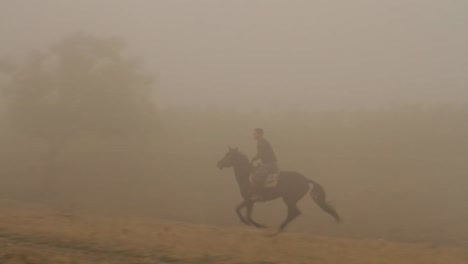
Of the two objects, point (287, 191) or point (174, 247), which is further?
point (287, 191)

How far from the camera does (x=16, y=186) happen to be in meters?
34.5

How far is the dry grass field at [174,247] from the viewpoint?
10414 millimetres

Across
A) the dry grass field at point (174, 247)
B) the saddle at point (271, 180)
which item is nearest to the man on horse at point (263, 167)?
the saddle at point (271, 180)

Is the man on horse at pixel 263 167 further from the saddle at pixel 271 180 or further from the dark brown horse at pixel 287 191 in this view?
the dark brown horse at pixel 287 191

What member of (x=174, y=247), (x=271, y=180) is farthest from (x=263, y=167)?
(x=174, y=247)

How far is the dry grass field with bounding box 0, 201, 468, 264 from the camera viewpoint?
410 inches

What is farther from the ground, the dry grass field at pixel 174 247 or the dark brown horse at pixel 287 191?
the dark brown horse at pixel 287 191

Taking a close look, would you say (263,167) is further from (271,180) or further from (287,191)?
(287,191)

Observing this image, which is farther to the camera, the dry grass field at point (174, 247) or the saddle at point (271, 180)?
the saddle at point (271, 180)

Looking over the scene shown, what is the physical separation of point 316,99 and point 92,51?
32885 millimetres

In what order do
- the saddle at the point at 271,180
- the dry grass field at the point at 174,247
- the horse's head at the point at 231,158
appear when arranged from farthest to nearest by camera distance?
1. the horse's head at the point at 231,158
2. the saddle at the point at 271,180
3. the dry grass field at the point at 174,247

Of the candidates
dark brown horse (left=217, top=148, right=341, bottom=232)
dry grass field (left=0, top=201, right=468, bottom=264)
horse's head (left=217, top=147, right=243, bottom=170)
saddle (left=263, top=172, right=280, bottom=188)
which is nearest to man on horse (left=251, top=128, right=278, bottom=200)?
saddle (left=263, top=172, right=280, bottom=188)

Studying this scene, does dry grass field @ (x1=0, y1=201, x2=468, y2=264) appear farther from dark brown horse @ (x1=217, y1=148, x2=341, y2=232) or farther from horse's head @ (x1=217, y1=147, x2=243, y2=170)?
horse's head @ (x1=217, y1=147, x2=243, y2=170)

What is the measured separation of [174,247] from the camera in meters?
11.6
